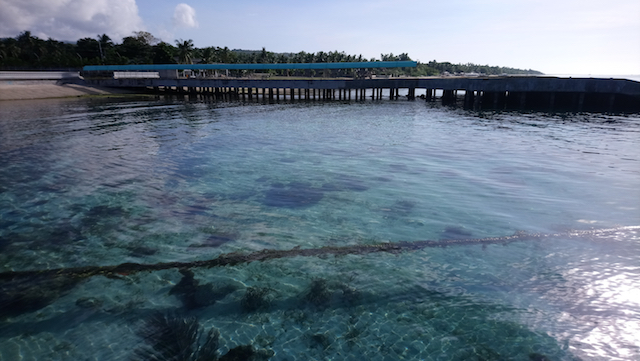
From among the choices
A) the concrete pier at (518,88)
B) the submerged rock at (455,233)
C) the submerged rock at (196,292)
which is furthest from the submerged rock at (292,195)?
the concrete pier at (518,88)

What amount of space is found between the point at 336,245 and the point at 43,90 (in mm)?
60580

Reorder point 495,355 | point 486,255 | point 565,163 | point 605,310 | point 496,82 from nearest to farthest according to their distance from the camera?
point 495,355 < point 605,310 < point 486,255 < point 565,163 < point 496,82

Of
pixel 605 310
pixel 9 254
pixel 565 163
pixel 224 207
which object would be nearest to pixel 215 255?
pixel 224 207

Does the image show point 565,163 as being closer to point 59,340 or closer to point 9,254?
point 59,340

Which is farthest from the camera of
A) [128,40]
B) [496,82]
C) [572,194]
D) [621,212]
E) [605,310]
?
[128,40]

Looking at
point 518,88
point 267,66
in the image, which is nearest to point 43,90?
point 267,66

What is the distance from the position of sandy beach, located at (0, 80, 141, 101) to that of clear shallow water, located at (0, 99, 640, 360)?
38459 mm

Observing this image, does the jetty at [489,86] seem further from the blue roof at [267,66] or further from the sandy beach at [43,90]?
the sandy beach at [43,90]

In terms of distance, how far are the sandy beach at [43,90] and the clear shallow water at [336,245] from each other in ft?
126

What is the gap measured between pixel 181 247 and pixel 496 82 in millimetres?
46848

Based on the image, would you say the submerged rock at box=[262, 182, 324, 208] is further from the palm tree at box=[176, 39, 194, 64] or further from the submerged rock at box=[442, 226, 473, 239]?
the palm tree at box=[176, 39, 194, 64]

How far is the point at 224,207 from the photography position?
10695mm

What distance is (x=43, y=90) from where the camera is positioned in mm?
50844

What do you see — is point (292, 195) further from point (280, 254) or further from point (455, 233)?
point (455, 233)
